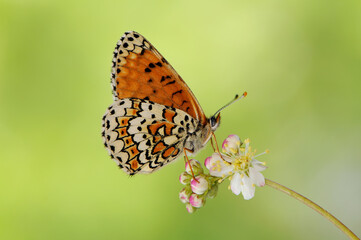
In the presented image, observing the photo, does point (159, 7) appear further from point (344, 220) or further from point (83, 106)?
point (344, 220)

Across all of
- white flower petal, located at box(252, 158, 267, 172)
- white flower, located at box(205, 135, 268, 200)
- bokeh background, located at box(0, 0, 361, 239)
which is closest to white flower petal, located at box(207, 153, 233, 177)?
white flower, located at box(205, 135, 268, 200)

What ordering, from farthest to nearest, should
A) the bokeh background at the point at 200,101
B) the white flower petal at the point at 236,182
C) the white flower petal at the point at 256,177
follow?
the bokeh background at the point at 200,101, the white flower petal at the point at 236,182, the white flower petal at the point at 256,177

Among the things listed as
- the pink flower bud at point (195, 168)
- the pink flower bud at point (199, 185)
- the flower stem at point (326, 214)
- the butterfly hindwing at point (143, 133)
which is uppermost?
the butterfly hindwing at point (143, 133)

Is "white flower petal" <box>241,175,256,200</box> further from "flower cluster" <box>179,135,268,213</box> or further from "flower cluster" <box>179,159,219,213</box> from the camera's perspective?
"flower cluster" <box>179,159,219,213</box>

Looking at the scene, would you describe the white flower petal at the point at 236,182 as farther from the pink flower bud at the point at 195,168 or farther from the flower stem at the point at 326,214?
the flower stem at the point at 326,214

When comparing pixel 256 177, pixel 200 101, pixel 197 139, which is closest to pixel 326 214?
pixel 256 177

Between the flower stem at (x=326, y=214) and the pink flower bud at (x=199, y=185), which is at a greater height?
the pink flower bud at (x=199, y=185)

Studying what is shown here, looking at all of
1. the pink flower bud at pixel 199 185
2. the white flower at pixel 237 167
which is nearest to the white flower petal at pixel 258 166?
the white flower at pixel 237 167

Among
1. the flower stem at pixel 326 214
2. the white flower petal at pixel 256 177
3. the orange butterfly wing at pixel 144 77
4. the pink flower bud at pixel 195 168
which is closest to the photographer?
the flower stem at pixel 326 214
